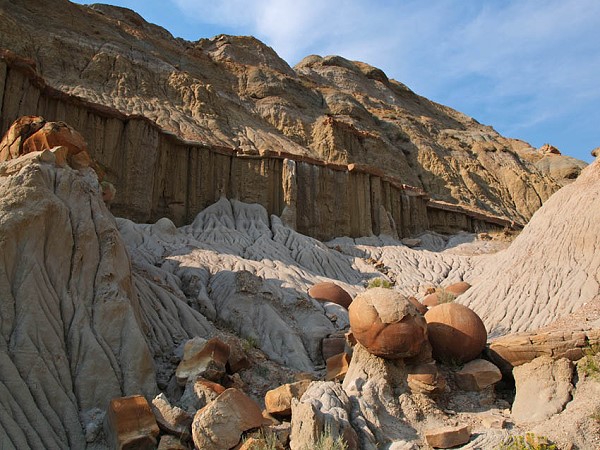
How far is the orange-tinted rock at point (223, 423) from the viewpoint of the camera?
8.48 m

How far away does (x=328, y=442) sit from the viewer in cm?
791

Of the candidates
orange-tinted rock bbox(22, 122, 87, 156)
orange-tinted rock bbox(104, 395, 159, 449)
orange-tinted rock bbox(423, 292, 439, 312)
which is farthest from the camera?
orange-tinted rock bbox(423, 292, 439, 312)

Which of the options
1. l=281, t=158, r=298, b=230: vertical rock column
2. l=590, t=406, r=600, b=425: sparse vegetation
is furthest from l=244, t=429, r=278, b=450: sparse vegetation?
l=281, t=158, r=298, b=230: vertical rock column

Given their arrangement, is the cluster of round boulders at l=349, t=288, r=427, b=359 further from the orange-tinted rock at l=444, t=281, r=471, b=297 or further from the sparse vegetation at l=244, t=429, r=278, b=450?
the orange-tinted rock at l=444, t=281, r=471, b=297

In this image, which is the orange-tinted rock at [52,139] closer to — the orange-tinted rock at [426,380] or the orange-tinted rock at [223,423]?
the orange-tinted rock at [223,423]

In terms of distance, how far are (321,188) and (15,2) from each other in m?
29.5

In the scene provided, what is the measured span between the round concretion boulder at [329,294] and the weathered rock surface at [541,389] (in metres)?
9.18

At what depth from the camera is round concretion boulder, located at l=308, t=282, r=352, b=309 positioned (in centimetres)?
1927

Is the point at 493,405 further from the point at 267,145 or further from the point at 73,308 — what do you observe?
the point at 267,145

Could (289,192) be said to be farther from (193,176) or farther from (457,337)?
(457,337)

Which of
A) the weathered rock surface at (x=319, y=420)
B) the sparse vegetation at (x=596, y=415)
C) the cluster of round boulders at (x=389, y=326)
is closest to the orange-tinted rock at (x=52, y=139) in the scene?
the cluster of round boulders at (x=389, y=326)

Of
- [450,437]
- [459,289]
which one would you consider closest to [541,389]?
[450,437]

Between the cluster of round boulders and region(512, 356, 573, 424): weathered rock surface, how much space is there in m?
1.89

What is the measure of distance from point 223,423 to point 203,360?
2.68 metres
